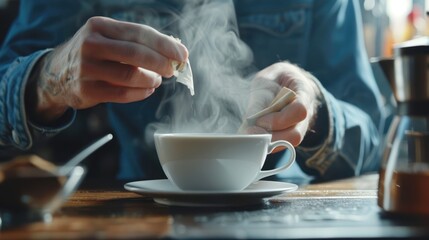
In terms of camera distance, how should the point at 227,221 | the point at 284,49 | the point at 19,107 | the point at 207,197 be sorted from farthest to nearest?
the point at 284,49
the point at 19,107
the point at 207,197
the point at 227,221

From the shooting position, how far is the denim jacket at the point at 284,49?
5.46 ft

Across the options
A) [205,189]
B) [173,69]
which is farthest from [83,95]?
[205,189]

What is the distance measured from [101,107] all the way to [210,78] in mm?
528


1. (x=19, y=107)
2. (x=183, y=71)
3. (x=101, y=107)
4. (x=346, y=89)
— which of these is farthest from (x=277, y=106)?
(x=101, y=107)

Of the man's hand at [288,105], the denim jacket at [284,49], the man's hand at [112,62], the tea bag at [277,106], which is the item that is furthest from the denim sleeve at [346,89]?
the man's hand at [112,62]

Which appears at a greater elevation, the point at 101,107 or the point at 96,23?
the point at 96,23

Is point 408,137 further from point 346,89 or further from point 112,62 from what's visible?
point 346,89

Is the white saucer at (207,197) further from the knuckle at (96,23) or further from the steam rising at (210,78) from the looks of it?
the steam rising at (210,78)

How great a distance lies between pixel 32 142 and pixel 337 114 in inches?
29.1

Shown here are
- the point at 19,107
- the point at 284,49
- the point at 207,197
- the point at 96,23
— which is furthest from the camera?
the point at 284,49

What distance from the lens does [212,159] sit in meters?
0.88

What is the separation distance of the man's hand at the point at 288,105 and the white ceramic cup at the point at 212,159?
0.13m

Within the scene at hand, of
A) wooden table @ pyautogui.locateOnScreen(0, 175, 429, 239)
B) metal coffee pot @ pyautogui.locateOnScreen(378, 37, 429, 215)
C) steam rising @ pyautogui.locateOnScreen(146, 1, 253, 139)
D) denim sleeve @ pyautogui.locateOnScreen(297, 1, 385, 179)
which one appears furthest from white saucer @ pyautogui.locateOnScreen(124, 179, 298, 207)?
denim sleeve @ pyautogui.locateOnScreen(297, 1, 385, 179)

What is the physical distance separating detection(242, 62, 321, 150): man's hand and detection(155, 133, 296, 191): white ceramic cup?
0.42ft
